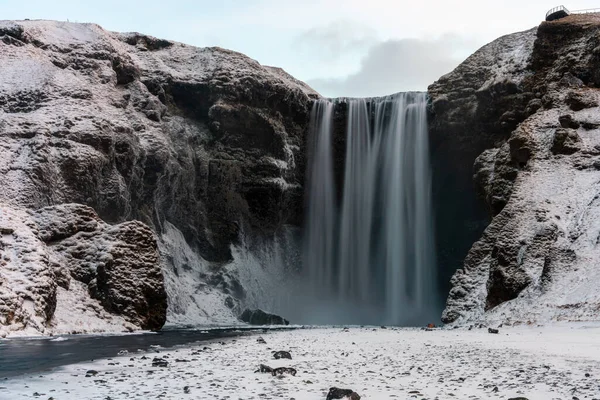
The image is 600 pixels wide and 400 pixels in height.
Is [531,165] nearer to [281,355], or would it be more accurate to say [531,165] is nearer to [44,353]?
[281,355]

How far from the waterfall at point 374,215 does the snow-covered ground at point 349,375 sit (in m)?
32.5

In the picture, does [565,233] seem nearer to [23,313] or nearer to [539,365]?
[539,365]

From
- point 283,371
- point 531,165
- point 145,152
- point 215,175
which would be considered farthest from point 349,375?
point 215,175

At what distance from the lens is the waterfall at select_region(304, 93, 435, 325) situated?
45969 mm

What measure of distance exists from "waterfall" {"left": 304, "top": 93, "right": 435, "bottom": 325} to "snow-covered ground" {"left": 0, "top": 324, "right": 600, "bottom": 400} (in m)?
32.5

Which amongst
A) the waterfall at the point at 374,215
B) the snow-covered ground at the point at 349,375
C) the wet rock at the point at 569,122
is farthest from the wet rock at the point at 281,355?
the waterfall at the point at 374,215

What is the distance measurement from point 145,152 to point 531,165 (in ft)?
85.5

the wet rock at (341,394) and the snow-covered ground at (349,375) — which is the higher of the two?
the wet rock at (341,394)

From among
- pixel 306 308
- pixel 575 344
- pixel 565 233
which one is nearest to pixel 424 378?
pixel 575 344

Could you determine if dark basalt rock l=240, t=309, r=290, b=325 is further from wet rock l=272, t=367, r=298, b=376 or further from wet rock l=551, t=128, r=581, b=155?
wet rock l=272, t=367, r=298, b=376

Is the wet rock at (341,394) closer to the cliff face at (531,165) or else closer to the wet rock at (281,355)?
A: the wet rock at (281,355)

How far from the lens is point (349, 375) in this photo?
9.29 m

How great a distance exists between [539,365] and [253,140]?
39.5 meters

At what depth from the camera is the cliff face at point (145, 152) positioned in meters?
26.1
